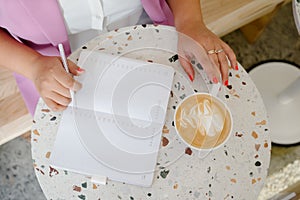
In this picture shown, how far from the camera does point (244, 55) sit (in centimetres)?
148

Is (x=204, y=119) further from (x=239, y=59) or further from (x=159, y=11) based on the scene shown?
(x=239, y=59)

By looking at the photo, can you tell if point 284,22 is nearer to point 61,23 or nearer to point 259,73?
point 259,73

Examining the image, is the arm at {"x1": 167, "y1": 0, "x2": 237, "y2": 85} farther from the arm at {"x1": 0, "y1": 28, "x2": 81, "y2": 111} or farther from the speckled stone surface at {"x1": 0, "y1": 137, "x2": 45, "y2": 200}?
the speckled stone surface at {"x1": 0, "y1": 137, "x2": 45, "y2": 200}

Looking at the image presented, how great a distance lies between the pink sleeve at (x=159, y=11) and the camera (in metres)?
0.86

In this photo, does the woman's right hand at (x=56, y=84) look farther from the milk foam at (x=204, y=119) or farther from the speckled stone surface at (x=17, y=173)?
the speckled stone surface at (x=17, y=173)

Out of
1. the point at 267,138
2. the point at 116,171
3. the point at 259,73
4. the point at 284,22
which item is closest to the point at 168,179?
the point at 116,171

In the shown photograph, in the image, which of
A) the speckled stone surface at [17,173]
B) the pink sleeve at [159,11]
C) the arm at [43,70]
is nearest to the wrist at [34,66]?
the arm at [43,70]

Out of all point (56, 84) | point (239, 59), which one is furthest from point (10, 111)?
point (239, 59)

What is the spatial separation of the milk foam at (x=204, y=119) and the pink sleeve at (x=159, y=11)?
23 centimetres

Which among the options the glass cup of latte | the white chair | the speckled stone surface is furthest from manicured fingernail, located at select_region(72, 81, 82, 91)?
the speckled stone surface

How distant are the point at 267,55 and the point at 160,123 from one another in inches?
33.4

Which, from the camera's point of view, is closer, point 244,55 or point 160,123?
point 160,123

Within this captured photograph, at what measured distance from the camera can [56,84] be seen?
0.76 m

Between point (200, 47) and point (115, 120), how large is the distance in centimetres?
23
